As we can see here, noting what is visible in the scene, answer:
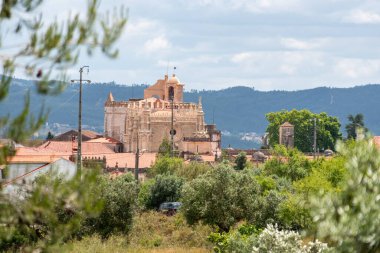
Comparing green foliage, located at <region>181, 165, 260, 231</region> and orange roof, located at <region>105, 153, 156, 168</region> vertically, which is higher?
green foliage, located at <region>181, 165, 260, 231</region>

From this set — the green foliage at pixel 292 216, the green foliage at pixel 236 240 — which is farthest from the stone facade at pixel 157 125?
the green foliage at pixel 236 240

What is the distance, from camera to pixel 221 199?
50.7 metres

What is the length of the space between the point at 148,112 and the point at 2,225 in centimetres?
13790

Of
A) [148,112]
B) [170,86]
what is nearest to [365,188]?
[148,112]

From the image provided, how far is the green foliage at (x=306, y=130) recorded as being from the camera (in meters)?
161

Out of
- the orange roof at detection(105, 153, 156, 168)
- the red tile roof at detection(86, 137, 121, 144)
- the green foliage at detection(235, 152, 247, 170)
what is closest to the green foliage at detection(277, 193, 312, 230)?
the green foliage at detection(235, 152, 247, 170)

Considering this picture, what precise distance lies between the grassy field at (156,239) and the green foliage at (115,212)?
55 centimetres

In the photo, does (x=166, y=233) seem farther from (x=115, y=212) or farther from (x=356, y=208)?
(x=356, y=208)

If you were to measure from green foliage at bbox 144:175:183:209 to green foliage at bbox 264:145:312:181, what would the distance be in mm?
7281

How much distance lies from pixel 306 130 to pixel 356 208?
146097 millimetres

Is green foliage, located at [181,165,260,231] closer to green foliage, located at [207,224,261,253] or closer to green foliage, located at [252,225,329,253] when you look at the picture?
green foliage, located at [207,224,261,253]

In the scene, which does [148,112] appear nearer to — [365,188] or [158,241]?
[158,241]

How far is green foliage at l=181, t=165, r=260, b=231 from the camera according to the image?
50781 millimetres

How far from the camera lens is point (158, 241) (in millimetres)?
51906
